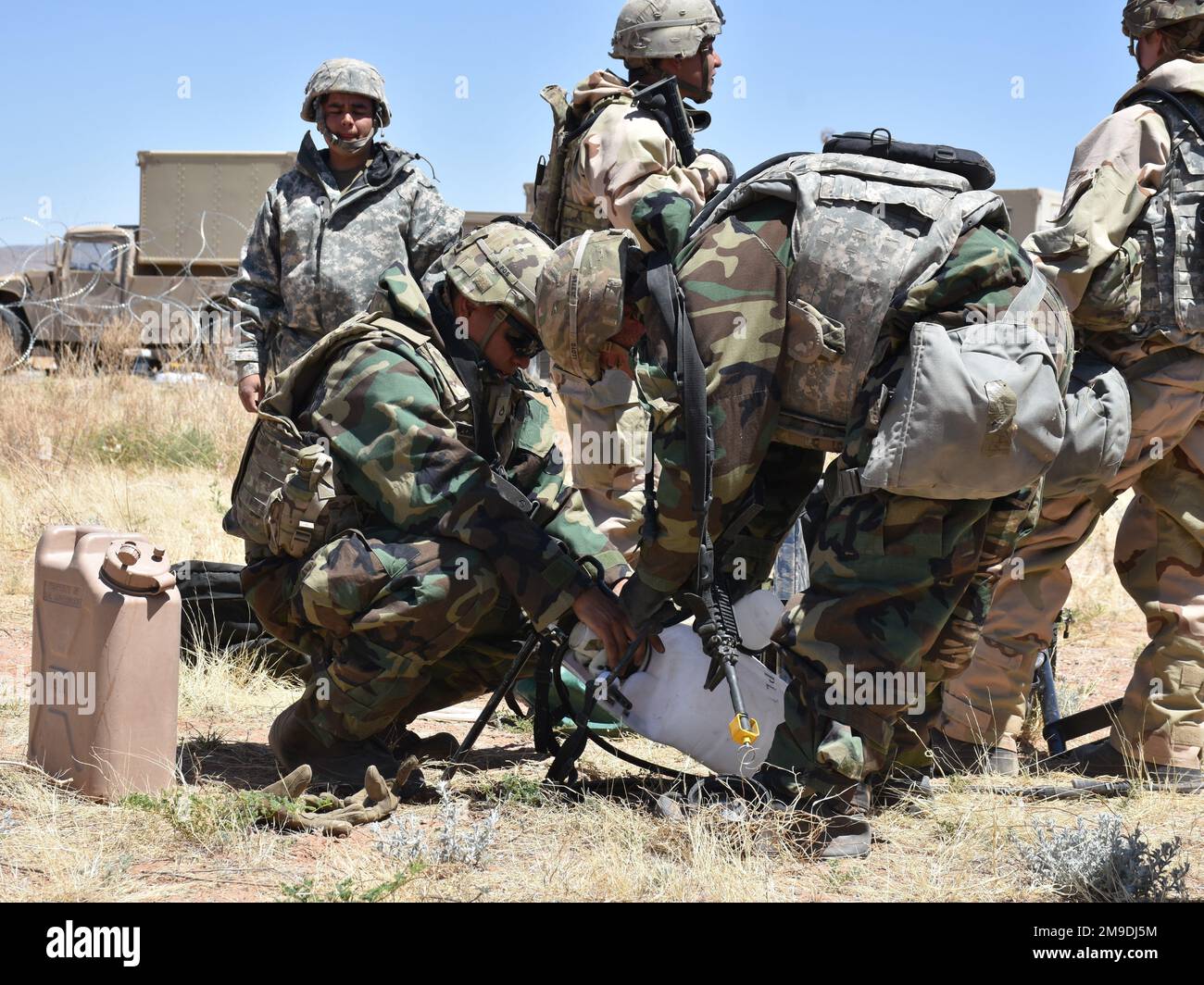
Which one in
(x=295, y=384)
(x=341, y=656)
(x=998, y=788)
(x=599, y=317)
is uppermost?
(x=599, y=317)

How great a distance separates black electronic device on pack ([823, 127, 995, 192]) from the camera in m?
3.45

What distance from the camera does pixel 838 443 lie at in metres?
3.46

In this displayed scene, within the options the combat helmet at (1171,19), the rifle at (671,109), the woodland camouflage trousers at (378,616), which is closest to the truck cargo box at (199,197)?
the rifle at (671,109)

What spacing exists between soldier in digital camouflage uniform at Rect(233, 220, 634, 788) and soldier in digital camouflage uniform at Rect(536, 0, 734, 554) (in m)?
1.57

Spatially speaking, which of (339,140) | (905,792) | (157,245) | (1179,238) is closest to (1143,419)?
(1179,238)

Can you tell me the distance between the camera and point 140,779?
12.3 ft

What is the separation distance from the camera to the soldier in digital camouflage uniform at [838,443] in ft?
10.8

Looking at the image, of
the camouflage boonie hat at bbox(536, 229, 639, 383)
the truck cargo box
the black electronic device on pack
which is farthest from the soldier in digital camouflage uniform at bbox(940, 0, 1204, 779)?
the truck cargo box

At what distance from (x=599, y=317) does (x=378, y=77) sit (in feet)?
10.0

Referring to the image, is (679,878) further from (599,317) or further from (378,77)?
(378,77)

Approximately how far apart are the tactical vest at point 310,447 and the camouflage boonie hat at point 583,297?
0.46 metres
